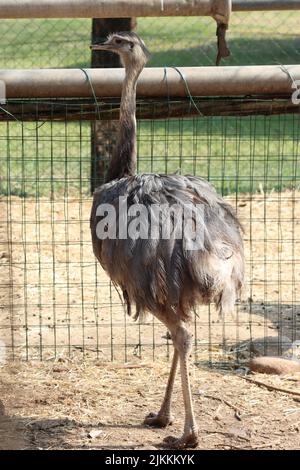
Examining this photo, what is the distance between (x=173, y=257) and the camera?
5.02 meters

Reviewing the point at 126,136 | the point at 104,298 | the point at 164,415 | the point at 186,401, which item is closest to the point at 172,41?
the point at 104,298

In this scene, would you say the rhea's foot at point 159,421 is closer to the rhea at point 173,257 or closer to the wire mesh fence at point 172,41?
the rhea at point 173,257

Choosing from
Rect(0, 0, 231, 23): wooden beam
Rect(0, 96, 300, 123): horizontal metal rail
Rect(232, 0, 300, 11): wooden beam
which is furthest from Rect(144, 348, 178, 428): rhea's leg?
Rect(232, 0, 300, 11): wooden beam

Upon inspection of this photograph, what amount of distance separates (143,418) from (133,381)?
1.82 feet

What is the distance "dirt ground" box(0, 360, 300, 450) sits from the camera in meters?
5.23

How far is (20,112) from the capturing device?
6.18m

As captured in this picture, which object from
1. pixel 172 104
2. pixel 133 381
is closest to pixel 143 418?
pixel 133 381

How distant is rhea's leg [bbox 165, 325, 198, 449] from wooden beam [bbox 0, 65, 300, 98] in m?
1.68

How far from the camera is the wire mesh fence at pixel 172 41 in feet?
51.3

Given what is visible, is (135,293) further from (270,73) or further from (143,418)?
(270,73)

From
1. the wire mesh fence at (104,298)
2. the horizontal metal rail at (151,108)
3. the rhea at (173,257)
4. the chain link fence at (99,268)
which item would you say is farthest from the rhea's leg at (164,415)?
the horizontal metal rail at (151,108)

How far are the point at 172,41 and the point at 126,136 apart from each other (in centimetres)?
1167

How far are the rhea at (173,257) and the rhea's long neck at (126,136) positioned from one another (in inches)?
6.5

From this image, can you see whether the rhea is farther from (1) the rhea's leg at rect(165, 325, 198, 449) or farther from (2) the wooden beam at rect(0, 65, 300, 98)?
(2) the wooden beam at rect(0, 65, 300, 98)
